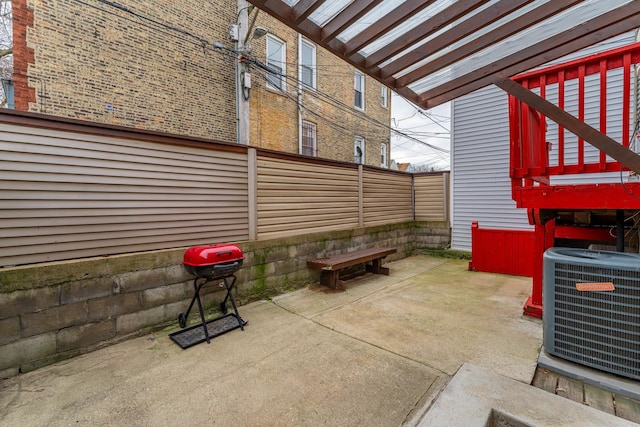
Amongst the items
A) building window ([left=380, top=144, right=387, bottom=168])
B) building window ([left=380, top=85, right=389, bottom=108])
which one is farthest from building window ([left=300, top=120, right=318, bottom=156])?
building window ([left=380, top=85, right=389, bottom=108])

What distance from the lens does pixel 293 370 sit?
2412 millimetres

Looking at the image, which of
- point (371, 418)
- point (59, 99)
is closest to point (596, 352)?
point (371, 418)

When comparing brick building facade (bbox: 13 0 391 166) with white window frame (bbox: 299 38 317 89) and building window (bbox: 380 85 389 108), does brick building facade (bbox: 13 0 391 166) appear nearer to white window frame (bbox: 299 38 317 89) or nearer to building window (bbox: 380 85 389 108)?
white window frame (bbox: 299 38 317 89)

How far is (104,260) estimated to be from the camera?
280cm

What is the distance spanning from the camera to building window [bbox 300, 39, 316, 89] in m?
9.65

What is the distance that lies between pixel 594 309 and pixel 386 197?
474cm

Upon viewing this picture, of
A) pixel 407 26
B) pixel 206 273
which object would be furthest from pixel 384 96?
pixel 206 273

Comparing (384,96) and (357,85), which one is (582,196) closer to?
(357,85)

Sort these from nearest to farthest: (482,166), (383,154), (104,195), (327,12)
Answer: (327,12), (104,195), (482,166), (383,154)

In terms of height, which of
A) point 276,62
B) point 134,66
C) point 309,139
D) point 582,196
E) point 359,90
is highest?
point 359,90

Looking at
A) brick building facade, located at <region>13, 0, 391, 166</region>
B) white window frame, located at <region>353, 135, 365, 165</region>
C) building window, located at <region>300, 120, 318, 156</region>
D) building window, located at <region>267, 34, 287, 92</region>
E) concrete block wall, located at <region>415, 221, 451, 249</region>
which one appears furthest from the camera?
white window frame, located at <region>353, 135, 365, 165</region>

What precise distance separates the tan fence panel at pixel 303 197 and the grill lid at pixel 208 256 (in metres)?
1.00

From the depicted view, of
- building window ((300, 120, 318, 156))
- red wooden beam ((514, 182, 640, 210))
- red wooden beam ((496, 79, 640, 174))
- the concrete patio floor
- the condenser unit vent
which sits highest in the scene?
building window ((300, 120, 318, 156))

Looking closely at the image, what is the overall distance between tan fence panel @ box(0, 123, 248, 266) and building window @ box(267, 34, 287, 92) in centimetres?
603
